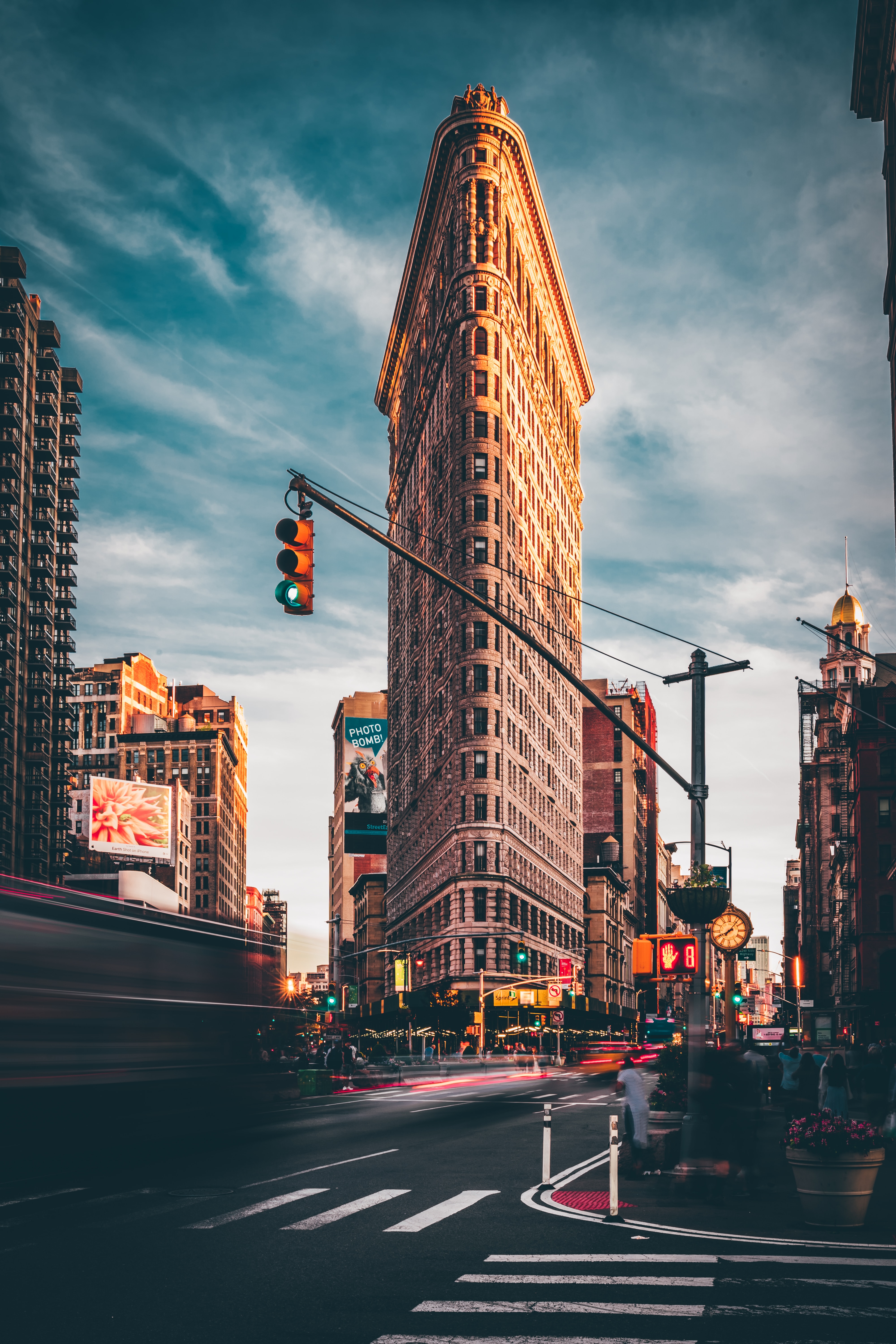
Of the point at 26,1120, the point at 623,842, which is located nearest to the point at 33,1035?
the point at 26,1120

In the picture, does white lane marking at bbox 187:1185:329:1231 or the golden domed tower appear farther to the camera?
the golden domed tower

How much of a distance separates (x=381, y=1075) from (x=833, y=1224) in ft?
147

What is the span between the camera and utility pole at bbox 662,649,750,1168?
16875 mm

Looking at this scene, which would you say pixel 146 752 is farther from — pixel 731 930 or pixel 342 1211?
pixel 342 1211

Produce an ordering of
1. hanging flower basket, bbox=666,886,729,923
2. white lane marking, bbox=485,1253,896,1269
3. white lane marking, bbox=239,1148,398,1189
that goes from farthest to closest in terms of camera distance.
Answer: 1. hanging flower basket, bbox=666,886,729,923
2. white lane marking, bbox=239,1148,398,1189
3. white lane marking, bbox=485,1253,896,1269

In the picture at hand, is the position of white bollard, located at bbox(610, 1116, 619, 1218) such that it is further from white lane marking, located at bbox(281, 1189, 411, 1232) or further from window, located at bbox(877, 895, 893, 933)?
window, located at bbox(877, 895, 893, 933)

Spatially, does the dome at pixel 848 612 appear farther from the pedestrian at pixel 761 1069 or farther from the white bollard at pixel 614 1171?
the white bollard at pixel 614 1171

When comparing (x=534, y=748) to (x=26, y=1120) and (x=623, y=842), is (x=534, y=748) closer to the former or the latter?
(x=623, y=842)

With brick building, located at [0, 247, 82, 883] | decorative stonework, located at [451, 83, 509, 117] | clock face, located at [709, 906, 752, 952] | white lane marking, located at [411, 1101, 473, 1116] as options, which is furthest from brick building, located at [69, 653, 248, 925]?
clock face, located at [709, 906, 752, 952]

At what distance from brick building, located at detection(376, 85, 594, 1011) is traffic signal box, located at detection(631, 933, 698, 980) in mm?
53617

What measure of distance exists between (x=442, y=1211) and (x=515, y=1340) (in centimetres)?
692

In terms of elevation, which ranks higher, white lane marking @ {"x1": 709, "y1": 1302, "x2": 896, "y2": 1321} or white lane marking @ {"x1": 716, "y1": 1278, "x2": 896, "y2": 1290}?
white lane marking @ {"x1": 709, "y1": 1302, "x2": 896, "y2": 1321}

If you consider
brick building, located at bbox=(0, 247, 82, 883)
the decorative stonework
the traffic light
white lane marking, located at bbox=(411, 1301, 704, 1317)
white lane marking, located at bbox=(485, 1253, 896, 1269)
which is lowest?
white lane marking, located at bbox=(485, 1253, 896, 1269)

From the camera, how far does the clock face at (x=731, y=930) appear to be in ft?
90.0
